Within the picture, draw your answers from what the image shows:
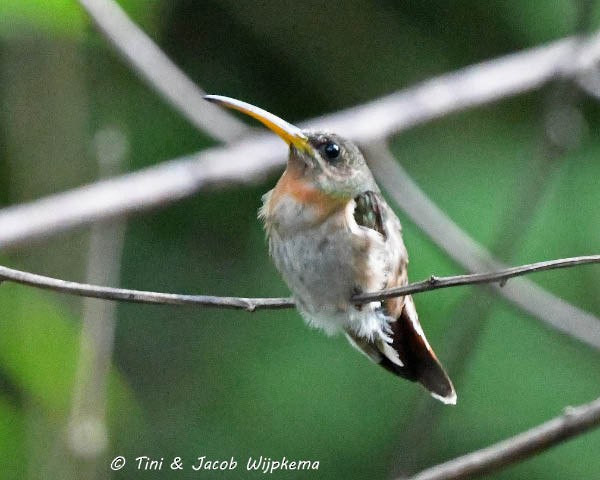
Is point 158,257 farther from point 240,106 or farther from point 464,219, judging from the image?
point 240,106

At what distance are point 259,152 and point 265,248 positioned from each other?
926mm

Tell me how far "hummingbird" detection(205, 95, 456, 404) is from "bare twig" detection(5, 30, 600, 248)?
1.01 m

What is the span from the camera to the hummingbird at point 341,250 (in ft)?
9.03

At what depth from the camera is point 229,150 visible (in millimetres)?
4375

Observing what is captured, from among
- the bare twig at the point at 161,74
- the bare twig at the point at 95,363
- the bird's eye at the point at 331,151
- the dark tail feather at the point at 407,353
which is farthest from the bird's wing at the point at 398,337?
the bare twig at the point at 161,74

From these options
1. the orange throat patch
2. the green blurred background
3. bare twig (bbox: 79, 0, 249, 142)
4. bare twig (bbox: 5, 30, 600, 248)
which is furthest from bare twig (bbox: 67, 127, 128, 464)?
the orange throat patch

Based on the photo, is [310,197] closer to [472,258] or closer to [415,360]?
[415,360]

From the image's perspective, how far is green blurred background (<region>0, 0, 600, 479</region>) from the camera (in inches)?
158

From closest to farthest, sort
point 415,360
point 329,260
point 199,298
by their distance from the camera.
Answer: point 199,298
point 329,260
point 415,360

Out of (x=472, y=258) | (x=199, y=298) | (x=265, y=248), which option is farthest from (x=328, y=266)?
(x=265, y=248)

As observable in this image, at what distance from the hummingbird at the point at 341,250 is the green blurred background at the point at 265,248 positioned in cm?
67

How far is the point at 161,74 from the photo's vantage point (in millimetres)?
4348

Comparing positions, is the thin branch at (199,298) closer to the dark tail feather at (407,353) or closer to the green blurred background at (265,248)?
the dark tail feather at (407,353)

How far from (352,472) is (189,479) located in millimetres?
844
